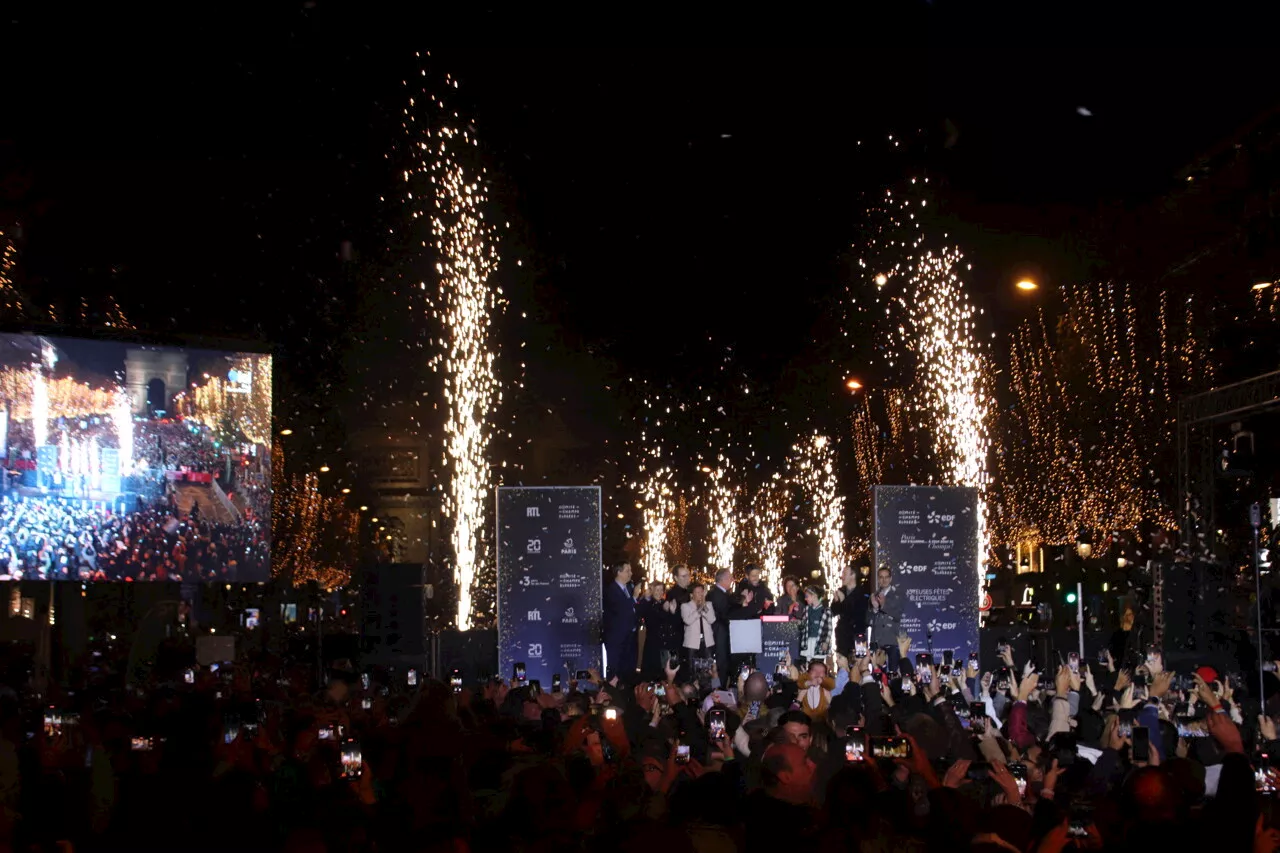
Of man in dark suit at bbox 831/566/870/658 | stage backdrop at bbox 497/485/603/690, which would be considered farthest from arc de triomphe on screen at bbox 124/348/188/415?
man in dark suit at bbox 831/566/870/658

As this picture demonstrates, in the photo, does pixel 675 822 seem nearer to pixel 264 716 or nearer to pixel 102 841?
pixel 102 841

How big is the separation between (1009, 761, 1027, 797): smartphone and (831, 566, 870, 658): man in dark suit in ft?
42.9

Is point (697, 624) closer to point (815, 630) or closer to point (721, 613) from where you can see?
point (721, 613)

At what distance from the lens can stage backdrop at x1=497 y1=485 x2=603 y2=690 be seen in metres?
21.2

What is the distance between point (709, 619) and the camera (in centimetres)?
2289

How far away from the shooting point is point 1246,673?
19469mm

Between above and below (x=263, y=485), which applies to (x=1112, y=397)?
above

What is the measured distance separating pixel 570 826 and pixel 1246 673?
1401cm

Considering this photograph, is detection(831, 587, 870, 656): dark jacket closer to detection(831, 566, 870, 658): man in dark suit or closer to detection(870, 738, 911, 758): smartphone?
detection(831, 566, 870, 658): man in dark suit

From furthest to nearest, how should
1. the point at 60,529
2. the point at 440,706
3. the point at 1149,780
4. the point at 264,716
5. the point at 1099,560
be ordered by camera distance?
the point at 1099,560 < the point at 60,529 < the point at 264,716 < the point at 440,706 < the point at 1149,780

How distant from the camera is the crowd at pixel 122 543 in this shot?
76.6 feet

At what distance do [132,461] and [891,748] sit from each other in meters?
17.6

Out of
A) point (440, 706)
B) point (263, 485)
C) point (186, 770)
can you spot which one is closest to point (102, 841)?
point (186, 770)

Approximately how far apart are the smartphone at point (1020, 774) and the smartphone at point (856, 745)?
87 centimetres
